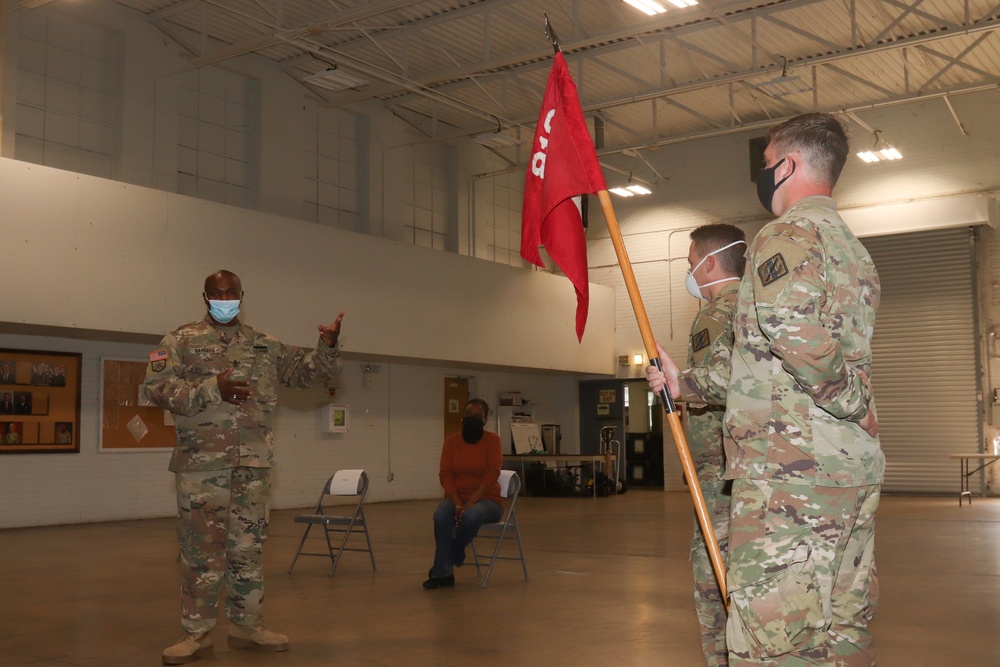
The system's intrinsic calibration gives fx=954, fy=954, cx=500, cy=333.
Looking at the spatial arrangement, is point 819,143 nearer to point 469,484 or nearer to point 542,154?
point 542,154

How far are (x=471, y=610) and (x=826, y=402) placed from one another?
395 centimetres

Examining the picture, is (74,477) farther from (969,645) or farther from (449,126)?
(969,645)

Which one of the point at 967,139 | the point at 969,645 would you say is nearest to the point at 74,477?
the point at 969,645

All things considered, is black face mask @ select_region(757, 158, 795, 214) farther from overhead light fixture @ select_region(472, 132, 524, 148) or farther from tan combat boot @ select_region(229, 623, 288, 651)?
overhead light fixture @ select_region(472, 132, 524, 148)

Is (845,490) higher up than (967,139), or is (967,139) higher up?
(967,139)

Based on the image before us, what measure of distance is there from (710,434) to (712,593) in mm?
644

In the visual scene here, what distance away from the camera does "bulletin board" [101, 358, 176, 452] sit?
12297 millimetres

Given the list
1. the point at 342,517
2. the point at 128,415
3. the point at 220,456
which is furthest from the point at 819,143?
the point at 128,415

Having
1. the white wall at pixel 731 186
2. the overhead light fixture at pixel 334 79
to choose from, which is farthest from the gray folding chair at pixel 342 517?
the white wall at pixel 731 186

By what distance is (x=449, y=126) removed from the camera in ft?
58.0

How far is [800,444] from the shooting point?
2.24m

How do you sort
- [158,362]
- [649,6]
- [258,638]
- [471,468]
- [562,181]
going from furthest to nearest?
[649,6] < [471,468] < [258,638] < [158,362] < [562,181]

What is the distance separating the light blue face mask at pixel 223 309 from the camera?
4.62m

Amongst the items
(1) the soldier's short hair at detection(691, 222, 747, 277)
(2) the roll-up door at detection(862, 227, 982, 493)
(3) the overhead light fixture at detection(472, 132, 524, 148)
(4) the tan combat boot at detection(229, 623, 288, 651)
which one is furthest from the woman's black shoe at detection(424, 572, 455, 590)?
(2) the roll-up door at detection(862, 227, 982, 493)
